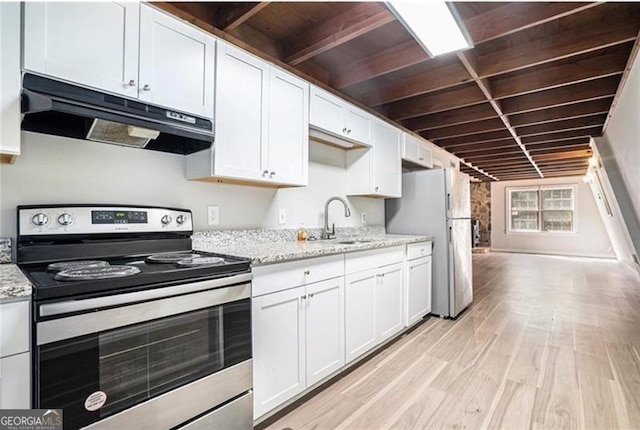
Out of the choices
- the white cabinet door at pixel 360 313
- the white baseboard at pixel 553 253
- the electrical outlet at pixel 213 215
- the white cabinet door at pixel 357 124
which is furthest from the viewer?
the white baseboard at pixel 553 253

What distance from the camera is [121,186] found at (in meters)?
1.75

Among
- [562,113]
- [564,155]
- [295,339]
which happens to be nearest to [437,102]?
[562,113]

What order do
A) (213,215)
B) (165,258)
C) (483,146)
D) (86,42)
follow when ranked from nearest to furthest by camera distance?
(86,42), (165,258), (213,215), (483,146)

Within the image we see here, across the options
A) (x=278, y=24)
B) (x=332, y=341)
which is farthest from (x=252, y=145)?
(x=332, y=341)

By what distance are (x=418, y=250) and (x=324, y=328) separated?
1601mm

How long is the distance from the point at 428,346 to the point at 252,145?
2.22 meters

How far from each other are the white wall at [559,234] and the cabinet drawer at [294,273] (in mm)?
9960

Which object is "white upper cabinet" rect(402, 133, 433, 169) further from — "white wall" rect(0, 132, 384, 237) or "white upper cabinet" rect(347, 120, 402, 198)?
"white wall" rect(0, 132, 384, 237)

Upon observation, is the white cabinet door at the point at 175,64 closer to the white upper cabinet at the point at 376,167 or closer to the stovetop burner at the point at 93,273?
the stovetop burner at the point at 93,273

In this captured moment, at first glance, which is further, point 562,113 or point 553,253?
point 553,253

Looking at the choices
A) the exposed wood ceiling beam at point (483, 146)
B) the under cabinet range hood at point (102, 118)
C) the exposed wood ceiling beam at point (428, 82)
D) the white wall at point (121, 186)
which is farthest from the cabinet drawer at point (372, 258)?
the exposed wood ceiling beam at point (483, 146)

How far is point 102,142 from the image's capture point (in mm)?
1676

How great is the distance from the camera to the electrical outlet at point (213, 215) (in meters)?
2.11

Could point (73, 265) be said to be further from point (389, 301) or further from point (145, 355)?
point (389, 301)
